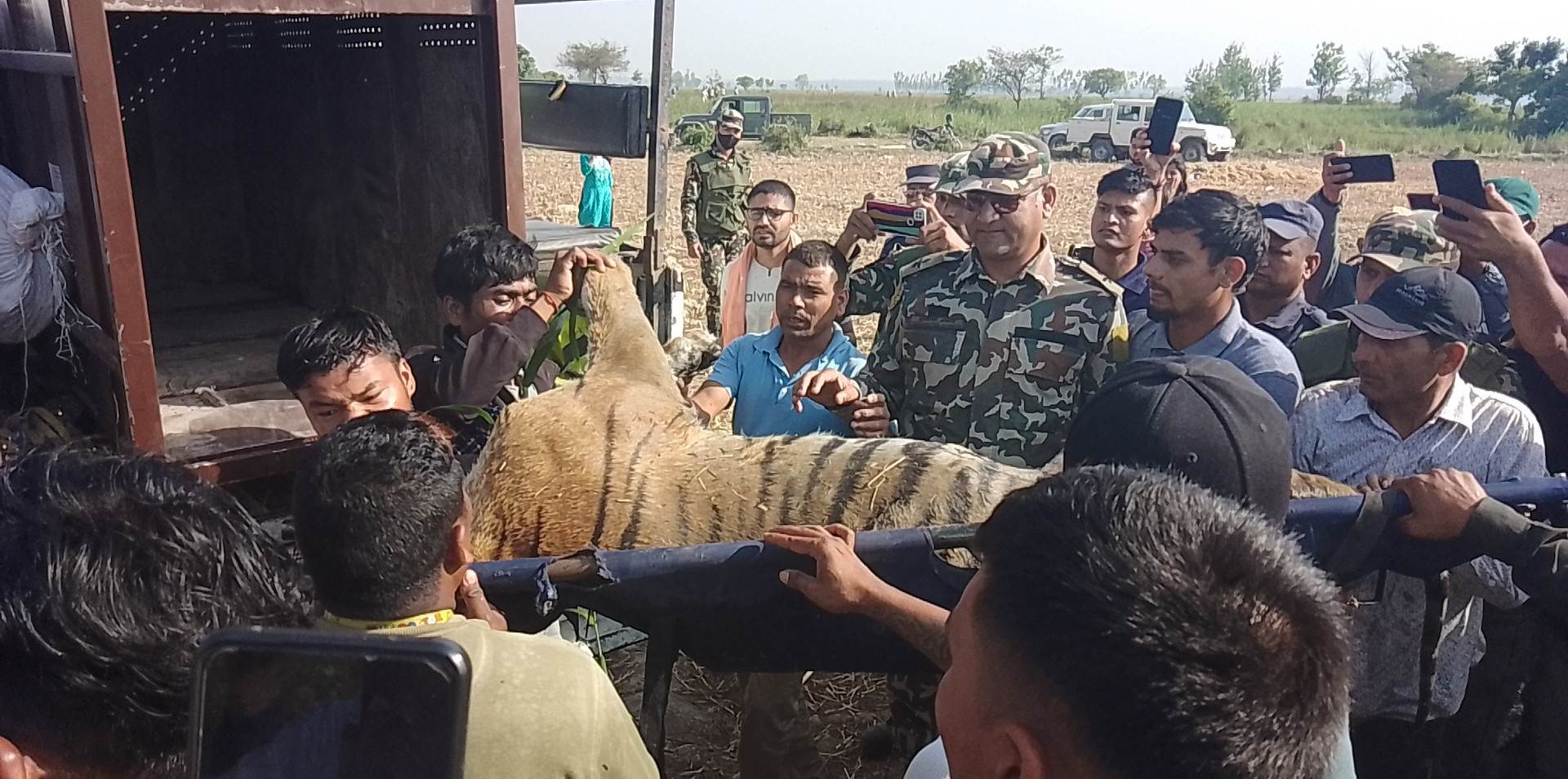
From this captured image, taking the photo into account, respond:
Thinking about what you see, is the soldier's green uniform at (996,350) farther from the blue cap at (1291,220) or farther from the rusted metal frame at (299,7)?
the rusted metal frame at (299,7)

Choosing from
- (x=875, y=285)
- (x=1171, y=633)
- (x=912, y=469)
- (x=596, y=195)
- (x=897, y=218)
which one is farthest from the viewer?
(x=596, y=195)

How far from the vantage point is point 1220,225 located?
11.2 ft

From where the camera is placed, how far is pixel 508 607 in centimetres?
212

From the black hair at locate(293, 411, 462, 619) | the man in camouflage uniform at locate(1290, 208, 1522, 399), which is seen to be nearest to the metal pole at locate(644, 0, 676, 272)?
the man in camouflage uniform at locate(1290, 208, 1522, 399)

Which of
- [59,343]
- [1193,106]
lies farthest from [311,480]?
Result: [1193,106]

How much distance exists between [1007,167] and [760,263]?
3.02 meters

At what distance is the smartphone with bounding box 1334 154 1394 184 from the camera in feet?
15.8

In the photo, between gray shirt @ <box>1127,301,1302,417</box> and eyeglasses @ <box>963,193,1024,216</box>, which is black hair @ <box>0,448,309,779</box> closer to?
gray shirt @ <box>1127,301,1302,417</box>

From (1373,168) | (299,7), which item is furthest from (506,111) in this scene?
(1373,168)

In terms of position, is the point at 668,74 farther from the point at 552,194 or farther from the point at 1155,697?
the point at 552,194

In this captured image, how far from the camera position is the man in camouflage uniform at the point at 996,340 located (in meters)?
3.41

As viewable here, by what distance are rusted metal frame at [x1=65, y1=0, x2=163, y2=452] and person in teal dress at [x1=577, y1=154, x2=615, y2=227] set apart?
9.55 metres

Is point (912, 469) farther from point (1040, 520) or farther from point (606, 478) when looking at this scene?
point (1040, 520)

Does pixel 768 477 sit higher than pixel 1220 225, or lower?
lower
